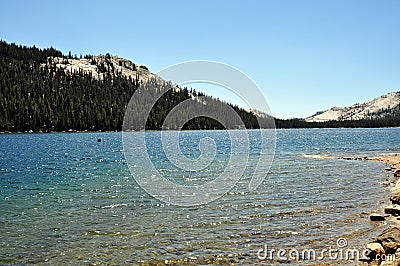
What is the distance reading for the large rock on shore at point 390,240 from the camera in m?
14.8

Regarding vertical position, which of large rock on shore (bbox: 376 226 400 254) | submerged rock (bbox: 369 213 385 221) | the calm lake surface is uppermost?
large rock on shore (bbox: 376 226 400 254)

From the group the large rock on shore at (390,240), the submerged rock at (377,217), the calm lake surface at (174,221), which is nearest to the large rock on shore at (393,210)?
the calm lake surface at (174,221)

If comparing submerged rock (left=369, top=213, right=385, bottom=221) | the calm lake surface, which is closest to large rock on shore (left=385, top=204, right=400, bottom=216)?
the calm lake surface

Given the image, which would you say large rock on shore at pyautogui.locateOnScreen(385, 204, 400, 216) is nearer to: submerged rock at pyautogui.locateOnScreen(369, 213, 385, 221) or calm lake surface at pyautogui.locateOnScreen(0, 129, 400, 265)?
calm lake surface at pyautogui.locateOnScreen(0, 129, 400, 265)

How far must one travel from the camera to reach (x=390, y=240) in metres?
15.2

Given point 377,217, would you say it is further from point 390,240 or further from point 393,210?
point 390,240

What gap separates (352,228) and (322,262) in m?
5.86

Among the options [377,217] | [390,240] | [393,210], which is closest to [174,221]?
[377,217]

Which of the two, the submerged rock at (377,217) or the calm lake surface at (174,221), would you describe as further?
the submerged rock at (377,217)

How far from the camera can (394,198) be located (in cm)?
2602

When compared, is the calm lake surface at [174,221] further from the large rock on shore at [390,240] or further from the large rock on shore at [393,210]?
the large rock on shore at [390,240]

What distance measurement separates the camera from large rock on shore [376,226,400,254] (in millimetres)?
14773

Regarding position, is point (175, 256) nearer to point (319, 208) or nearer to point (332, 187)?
point (319, 208)

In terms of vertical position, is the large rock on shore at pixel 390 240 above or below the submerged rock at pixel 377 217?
above
